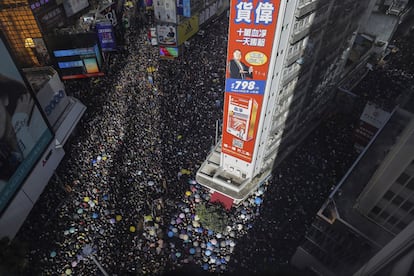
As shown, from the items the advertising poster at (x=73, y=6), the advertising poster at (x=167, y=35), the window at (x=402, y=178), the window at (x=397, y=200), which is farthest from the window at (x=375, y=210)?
the advertising poster at (x=73, y=6)

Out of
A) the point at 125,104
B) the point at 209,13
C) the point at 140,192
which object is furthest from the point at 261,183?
the point at 209,13

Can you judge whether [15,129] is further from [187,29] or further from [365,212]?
[187,29]

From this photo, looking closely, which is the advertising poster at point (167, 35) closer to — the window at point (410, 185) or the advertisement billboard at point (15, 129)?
the advertisement billboard at point (15, 129)

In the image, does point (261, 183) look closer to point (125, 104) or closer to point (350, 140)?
point (350, 140)

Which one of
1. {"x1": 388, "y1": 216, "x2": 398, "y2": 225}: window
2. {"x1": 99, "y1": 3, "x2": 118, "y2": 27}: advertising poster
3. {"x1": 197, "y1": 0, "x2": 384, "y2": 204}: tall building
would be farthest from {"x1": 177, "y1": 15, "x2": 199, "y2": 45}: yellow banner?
{"x1": 388, "y1": 216, "x2": 398, "y2": 225}: window

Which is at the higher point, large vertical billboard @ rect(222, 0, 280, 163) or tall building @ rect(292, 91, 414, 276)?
large vertical billboard @ rect(222, 0, 280, 163)

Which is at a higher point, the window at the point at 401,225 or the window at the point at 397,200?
the window at the point at 397,200

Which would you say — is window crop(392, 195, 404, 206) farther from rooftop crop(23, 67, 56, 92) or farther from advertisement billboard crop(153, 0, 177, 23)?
advertisement billboard crop(153, 0, 177, 23)
